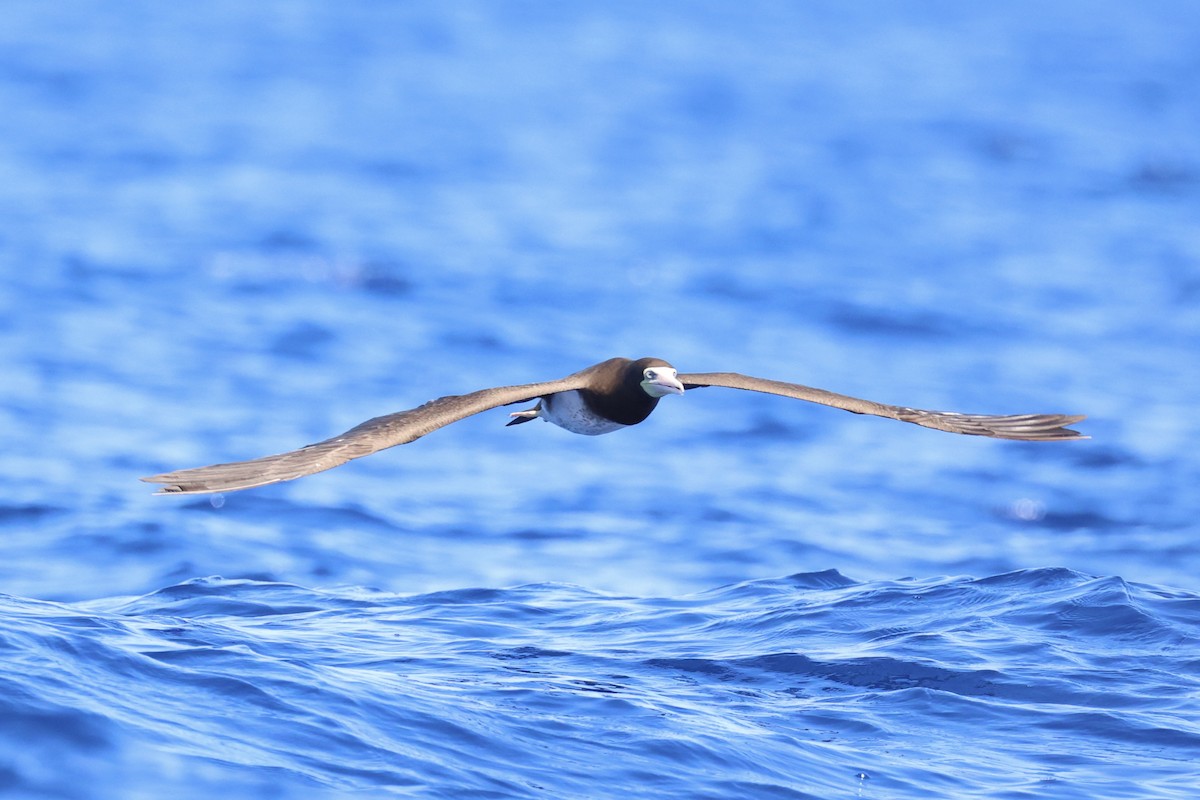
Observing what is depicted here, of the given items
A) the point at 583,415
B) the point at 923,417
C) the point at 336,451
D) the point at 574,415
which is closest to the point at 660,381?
the point at 583,415

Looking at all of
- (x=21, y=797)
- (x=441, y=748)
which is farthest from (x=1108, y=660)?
(x=21, y=797)

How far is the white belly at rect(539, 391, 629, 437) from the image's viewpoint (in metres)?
12.4

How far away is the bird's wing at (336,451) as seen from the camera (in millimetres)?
8188

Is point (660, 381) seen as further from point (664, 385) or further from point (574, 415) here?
point (574, 415)

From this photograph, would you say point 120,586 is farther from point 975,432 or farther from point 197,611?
point 975,432

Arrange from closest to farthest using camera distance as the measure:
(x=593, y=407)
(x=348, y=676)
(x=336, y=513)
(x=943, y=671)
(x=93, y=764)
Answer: (x=93, y=764) < (x=348, y=676) < (x=943, y=671) < (x=593, y=407) < (x=336, y=513)

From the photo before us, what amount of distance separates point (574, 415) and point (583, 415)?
0.40 ft

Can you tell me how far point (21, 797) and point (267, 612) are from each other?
4916 mm

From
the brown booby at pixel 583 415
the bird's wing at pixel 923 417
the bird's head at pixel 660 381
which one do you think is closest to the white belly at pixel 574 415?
the brown booby at pixel 583 415

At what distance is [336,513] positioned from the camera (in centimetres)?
1742

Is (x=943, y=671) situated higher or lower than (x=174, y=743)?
higher

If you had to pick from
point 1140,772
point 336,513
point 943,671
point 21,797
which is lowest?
point 21,797

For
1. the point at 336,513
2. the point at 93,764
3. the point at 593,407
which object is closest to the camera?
the point at 93,764

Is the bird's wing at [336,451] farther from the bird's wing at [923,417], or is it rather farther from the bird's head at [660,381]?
the bird's wing at [923,417]
